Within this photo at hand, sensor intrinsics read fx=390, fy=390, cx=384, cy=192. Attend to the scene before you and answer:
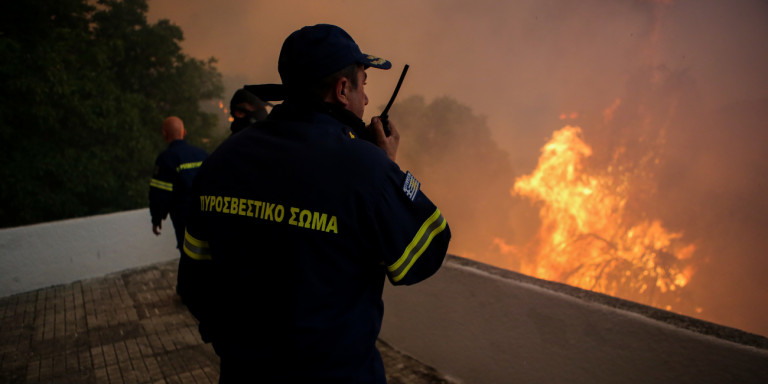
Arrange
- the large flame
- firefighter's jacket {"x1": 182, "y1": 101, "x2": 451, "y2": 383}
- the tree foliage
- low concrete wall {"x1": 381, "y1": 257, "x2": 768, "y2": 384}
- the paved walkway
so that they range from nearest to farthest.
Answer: firefighter's jacket {"x1": 182, "y1": 101, "x2": 451, "y2": 383}, low concrete wall {"x1": 381, "y1": 257, "x2": 768, "y2": 384}, the paved walkway, the tree foliage, the large flame

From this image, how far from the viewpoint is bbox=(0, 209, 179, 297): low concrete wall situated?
500cm

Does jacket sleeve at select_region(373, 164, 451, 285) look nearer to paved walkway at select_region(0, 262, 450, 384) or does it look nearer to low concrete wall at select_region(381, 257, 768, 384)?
low concrete wall at select_region(381, 257, 768, 384)

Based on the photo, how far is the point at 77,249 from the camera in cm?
545

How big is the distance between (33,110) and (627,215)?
298ft

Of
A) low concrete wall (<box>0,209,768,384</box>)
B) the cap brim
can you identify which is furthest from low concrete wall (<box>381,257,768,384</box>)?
the cap brim

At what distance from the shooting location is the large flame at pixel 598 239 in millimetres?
73875

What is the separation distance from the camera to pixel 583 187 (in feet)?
261

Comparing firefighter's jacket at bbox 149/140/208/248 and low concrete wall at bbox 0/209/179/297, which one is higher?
firefighter's jacket at bbox 149/140/208/248

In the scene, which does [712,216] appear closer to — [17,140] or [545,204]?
[545,204]

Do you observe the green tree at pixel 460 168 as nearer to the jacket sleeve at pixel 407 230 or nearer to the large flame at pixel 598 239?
the large flame at pixel 598 239

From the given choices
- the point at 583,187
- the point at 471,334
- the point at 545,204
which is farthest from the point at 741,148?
the point at 471,334

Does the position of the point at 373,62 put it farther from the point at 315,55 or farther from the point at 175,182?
the point at 175,182

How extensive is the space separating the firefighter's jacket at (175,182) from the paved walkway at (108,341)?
1.01 metres

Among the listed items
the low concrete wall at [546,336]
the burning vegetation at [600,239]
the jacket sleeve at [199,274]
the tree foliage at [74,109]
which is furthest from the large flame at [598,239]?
the jacket sleeve at [199,274]
